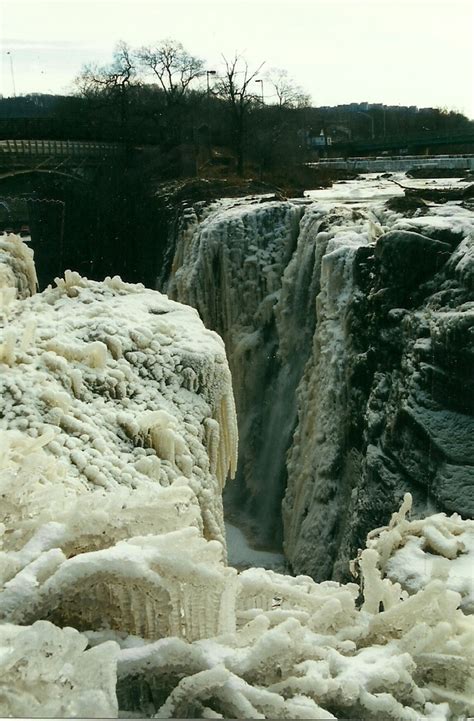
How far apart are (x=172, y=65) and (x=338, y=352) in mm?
2950

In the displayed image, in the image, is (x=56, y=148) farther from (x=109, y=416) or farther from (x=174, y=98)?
(x=109, y=416)

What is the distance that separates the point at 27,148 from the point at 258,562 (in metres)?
3.48

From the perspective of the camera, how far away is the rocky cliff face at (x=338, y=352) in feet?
14.4

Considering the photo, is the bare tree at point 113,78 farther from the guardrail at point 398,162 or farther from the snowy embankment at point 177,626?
the snowy embankment at point 177,626

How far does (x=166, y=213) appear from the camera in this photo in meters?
7.96

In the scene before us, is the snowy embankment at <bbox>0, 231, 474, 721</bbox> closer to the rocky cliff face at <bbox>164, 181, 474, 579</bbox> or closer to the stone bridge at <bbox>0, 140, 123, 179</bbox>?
the stone bridge at <bbox>0, 140, 123, 179</bbox>

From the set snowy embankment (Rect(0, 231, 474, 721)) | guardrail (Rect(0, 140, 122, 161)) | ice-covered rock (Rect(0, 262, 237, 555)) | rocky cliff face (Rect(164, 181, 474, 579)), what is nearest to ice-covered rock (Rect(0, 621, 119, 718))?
snowy embankment (Rect(0, 231, 474, 721))

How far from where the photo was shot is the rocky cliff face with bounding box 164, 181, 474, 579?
4.38 metres

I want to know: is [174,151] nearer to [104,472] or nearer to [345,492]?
[345,492]

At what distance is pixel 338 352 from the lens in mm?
5496

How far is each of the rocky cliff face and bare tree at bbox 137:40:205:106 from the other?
2.06 metres

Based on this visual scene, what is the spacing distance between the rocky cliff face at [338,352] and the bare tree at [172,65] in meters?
2.06

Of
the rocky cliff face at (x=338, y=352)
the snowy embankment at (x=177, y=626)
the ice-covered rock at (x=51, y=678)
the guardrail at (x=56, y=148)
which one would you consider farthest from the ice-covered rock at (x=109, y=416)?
the rocky cliff face at (x=338, y=352)

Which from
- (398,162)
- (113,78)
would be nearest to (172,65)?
(113,78)
